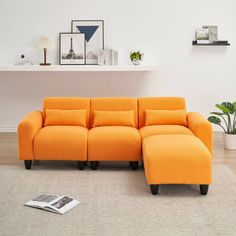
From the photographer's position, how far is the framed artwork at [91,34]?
679 cm

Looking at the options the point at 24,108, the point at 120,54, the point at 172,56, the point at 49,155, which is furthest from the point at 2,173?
the point at 172,56

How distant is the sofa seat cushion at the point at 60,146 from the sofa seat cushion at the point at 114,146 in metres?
0.10

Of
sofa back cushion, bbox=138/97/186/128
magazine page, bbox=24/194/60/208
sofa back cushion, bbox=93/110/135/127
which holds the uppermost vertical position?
sofa back cushion, bbox=138/97/186/128

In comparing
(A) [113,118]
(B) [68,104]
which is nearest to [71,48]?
(B) [68,104]

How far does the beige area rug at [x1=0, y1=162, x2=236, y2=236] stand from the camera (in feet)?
11.3

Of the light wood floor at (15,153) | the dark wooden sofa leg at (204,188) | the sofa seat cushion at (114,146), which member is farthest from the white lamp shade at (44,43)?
the dark wooden sofa leg at (204,188)

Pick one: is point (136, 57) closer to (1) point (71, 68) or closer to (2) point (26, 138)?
(1) point (71, 68)

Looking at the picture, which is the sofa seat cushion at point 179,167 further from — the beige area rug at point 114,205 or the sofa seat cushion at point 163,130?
the sofa seat cushion at point 163,130

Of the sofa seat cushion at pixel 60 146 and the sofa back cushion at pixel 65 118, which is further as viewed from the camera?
the sofa back cushion at pixel 65 118

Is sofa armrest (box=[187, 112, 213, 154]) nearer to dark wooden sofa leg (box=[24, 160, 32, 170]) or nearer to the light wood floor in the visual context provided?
the light wood floor

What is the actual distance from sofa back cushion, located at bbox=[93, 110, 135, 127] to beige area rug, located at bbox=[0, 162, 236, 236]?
637 mm

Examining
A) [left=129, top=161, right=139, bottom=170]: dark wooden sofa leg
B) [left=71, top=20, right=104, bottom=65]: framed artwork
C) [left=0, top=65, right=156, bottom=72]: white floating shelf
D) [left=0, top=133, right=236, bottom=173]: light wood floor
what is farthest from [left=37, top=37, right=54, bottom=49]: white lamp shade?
[left=129, top=161, right=139, bottom=170]: dark wooden sofa leg

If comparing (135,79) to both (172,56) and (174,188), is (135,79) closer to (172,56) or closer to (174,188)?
(172,56)

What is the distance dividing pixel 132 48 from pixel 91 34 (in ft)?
2.12
